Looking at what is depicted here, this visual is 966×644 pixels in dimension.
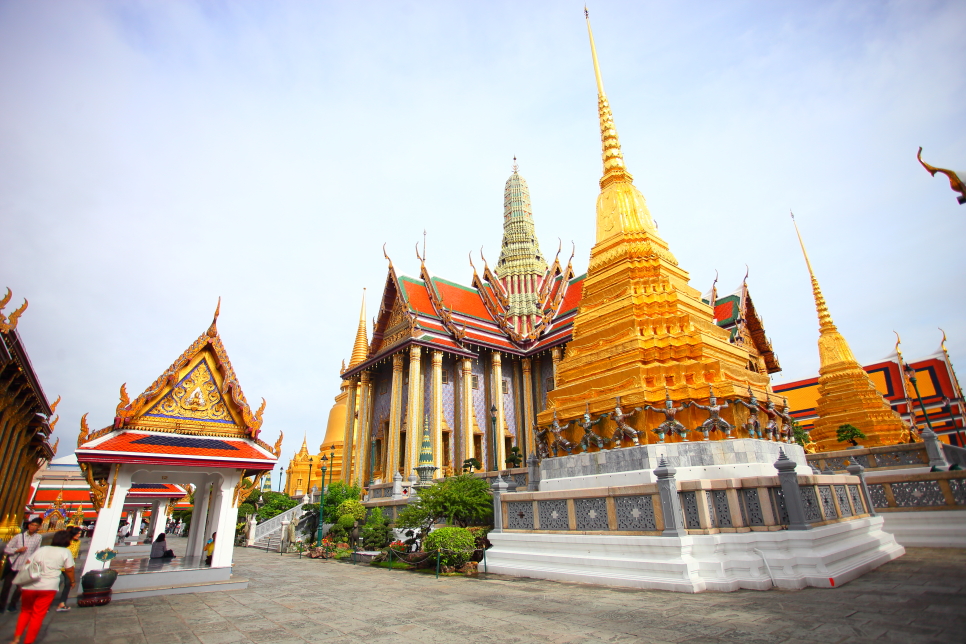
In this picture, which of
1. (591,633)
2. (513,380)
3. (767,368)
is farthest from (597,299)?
(767,368)

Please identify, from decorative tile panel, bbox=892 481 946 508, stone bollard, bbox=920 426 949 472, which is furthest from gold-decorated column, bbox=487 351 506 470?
decorative tile panel, bbox=892 481 946 508

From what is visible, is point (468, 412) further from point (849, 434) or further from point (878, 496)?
point (878, 496)

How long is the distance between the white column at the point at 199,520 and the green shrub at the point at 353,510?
223 inches

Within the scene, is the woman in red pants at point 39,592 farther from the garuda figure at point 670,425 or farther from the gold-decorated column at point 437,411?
the gold-decorated column at point 437,411

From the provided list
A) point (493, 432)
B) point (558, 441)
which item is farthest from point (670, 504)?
point (493, 432)

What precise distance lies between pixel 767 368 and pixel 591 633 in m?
23.2

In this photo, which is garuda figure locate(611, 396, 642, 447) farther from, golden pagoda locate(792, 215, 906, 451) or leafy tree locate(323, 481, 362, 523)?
golden pagoda locate(792, 215, 906, 451)

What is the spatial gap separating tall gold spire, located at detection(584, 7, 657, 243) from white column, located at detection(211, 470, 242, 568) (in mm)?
8994

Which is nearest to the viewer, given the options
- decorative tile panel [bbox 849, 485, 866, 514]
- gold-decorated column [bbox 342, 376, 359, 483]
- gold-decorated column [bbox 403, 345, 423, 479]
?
decorative tile panel [bbox 849, 485, 866, 514]

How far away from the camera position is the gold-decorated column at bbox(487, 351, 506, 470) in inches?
798

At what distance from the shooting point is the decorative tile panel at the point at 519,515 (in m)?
8.04

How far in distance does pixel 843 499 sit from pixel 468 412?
14559mm

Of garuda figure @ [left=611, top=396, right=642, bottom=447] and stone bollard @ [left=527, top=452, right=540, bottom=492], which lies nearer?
garuda figure @ [left=611, top=396, right=642, bottom=447]

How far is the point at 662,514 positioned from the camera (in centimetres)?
630
